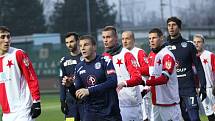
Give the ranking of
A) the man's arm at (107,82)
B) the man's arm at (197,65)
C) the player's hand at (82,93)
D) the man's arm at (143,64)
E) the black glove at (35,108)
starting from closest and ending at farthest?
the player's hand at (82,93) < the man's arm at (107,82) < the black glove at (35,108) < the man's arm at (143,64) < the man's arm at (197,65)

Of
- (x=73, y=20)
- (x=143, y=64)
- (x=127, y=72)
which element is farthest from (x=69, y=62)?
(x=73, y=20)

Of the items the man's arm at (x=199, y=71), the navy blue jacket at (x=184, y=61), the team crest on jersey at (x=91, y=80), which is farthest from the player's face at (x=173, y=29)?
the team crest on jersey at (x=91, y=80)

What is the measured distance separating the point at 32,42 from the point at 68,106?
34.3 m

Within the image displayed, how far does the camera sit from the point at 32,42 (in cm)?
4550

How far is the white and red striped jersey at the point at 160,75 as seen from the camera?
10.2m

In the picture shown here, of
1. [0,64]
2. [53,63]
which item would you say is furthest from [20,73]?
[53,63]

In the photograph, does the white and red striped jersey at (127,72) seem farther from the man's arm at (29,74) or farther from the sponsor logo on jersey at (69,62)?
the man's arm at (29,74)

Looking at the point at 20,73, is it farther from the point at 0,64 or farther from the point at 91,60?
the point at 91,60

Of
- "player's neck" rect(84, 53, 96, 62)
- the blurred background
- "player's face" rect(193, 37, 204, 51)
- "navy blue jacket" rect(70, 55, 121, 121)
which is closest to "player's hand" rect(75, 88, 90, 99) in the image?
"navy blue jacket" rect(70, 55, 121, 121)

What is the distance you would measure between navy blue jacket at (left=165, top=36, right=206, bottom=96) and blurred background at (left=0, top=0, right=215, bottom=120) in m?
22.0

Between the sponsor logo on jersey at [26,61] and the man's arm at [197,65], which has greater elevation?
the sponsor logo on jersey at [26,61]

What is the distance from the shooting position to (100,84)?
27.7 ft

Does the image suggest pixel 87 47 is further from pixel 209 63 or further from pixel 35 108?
pixel 209 63

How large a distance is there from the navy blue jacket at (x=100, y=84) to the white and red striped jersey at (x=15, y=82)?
2.82 ft
